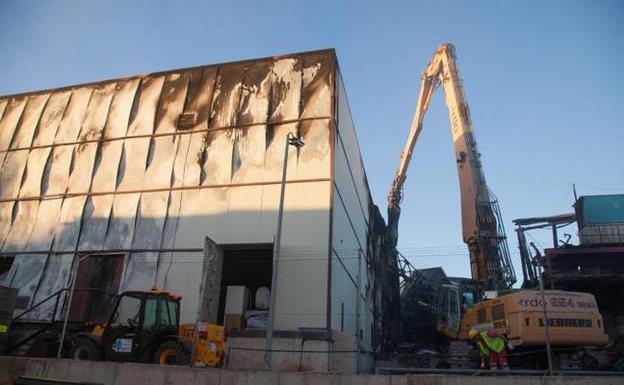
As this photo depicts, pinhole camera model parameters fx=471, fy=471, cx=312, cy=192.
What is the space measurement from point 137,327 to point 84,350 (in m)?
1.95

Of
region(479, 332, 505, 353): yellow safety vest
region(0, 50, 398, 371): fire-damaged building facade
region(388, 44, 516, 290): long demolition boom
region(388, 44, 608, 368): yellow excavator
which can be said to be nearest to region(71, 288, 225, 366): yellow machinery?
region(0, 50, 398, 371): fire-damaged building facade

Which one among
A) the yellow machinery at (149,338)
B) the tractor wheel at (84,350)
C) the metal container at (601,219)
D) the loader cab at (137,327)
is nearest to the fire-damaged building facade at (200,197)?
the yellow machinery at (149,338)

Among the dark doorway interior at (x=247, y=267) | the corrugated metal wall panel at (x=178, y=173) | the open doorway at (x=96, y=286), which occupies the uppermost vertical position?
the corrugated metal wall panel at (x=178, y=173)

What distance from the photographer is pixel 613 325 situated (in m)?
24.1

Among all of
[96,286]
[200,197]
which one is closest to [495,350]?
[200,197]

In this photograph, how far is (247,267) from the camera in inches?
794

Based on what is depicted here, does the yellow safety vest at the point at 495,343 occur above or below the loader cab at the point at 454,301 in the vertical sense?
below

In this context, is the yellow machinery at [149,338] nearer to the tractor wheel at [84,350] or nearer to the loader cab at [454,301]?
the tractor wheel at [84,350]

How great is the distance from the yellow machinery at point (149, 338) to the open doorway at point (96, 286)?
16.8ft

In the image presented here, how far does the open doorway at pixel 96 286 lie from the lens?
56.6 feet

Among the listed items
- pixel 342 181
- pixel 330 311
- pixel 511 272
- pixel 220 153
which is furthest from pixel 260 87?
pixel 511 272

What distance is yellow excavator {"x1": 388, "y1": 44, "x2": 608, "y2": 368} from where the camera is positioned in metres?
13.3

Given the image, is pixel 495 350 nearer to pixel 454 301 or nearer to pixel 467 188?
pixel 454 301

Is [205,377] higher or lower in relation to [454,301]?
lower
